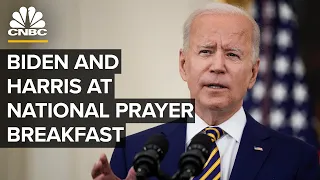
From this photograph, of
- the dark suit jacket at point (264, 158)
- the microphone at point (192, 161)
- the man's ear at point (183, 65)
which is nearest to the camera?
the microphone at point (192, 161)

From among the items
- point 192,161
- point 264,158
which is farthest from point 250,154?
point 192,161

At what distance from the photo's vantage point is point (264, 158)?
2.12 m

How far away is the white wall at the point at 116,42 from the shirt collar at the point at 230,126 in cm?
34

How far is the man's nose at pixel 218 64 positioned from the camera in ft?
6.95

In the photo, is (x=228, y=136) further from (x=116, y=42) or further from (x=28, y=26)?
(x=28, y=26)

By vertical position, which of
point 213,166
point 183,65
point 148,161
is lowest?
point 213,166

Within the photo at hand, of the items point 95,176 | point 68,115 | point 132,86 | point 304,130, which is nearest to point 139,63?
point 132,86

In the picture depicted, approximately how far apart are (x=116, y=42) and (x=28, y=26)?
37 centimetres

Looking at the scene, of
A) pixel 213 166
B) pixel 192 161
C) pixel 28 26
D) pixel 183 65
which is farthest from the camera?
pixel 28 26

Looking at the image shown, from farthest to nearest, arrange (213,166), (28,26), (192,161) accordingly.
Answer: (28,26)
(213,166)
(192,161)

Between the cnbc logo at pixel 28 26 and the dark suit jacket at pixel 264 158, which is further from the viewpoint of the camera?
the cnbc logo at pixel 28 26

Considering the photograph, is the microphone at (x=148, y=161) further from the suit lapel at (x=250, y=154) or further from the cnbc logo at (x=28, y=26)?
the cnbc logo at (x=28, y=26)

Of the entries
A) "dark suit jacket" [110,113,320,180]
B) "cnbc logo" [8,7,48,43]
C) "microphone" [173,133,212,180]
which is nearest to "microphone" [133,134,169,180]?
"microphone" [173,133,212,180]

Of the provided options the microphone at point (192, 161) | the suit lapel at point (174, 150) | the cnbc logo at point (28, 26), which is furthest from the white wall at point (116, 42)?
the microphone at point (192, 161)
